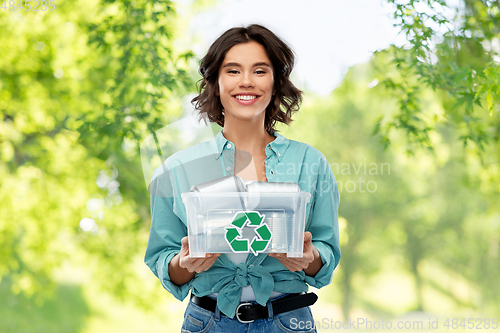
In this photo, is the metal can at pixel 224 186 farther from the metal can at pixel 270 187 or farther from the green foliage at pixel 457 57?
the green foliage at pixel 457 57

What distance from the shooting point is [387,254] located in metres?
9.75

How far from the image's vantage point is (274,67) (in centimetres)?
121

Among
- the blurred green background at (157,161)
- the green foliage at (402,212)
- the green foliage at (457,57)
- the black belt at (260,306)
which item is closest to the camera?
the black belt at (260,306)

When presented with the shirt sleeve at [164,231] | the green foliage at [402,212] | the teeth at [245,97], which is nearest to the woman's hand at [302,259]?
the shirt sleeve at [164,231]

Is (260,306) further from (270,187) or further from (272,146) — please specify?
(272,146)

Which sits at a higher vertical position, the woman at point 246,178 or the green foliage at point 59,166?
the green foliage at point 59,166

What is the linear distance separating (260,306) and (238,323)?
0.24ft

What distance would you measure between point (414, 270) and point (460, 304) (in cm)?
145

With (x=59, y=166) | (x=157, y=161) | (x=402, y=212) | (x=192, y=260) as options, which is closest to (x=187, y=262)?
(x=192, y=260)

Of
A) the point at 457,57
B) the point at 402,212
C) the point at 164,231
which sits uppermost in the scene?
the point at 402,212

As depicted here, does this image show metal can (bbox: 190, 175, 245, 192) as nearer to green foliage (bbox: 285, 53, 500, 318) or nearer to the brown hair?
the brown hair

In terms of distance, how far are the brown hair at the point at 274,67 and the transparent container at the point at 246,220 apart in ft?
1.30

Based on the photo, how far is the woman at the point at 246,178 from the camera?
108 cm

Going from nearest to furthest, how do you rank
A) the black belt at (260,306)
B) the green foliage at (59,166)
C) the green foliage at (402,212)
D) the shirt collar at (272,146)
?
the black belt at (260,306) → the shirt collar at (272,146) → the green foliage at (59,166) → the green foliage at (402,212)
